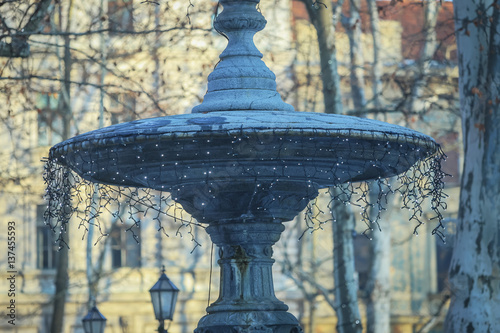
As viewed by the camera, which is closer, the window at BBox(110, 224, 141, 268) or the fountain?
the fountain

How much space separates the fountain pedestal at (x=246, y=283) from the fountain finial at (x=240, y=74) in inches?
31.1

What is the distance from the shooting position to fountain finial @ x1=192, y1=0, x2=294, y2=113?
6.85 meters

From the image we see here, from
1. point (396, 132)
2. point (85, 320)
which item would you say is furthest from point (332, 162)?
point (85, 320)

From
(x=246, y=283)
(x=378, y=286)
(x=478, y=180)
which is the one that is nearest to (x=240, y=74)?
(x=246, y=283)

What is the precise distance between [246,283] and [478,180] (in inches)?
178

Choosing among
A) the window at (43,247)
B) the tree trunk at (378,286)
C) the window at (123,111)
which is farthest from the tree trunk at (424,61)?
the window at (43,247)

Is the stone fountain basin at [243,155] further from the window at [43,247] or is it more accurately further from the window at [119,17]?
the window at [43,247]

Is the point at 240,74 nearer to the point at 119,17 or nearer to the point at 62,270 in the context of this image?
the point at 62,270

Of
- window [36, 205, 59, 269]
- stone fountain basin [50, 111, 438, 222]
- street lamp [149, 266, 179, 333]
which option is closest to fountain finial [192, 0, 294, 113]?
stone fountain basin [50, 111, 438, 222]

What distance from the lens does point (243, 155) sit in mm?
6262

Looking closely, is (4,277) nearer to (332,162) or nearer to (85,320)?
(85,320)

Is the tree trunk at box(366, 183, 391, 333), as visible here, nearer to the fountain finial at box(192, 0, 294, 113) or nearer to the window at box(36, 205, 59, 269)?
the window at box(36, 205, 59, 269)

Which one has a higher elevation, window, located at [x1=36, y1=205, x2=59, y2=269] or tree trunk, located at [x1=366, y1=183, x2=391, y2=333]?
window, located at [x1=36, y1=205, x2=59, y2=269]

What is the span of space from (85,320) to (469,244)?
6.46 m
